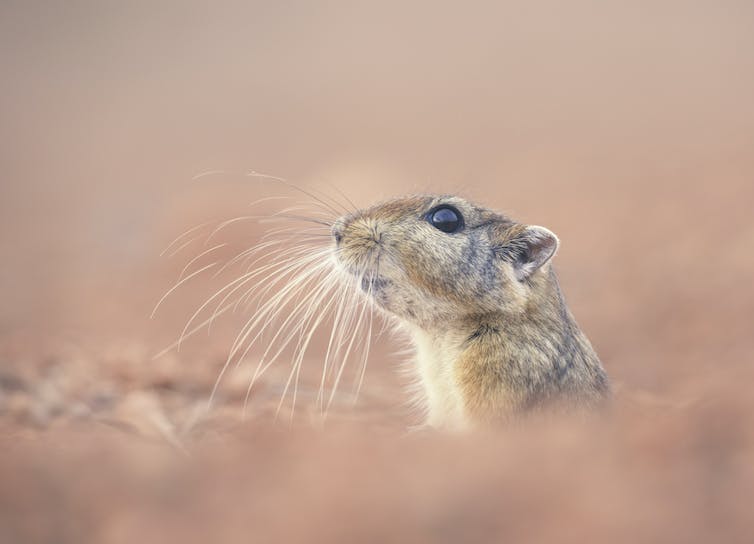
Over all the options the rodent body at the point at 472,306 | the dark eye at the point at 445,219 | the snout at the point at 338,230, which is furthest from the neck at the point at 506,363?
the snout at the point at 338,230

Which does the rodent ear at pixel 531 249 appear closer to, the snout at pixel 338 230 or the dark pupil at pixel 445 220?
the dark pupil at pixel 445 220

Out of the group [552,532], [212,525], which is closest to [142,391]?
[212,525]

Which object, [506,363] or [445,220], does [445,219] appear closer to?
[445,220]

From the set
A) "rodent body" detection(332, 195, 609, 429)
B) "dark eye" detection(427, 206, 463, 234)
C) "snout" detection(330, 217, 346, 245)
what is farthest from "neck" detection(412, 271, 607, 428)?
"snout" detection(330, 217, 346, 245)

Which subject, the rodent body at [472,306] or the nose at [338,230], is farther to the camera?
the nose at [338,230]

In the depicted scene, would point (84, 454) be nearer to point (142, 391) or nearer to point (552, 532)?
point (552, 532)

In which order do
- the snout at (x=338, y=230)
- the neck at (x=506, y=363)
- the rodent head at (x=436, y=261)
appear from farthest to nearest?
the snout at (x=338, y=230) < the rodent head at (x=436, y=261) < the neck at (x=506, y=363)

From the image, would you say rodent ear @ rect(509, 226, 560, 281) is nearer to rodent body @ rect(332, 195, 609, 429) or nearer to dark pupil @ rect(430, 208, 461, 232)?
rodent body @ rect(332, 195, 609, 429)

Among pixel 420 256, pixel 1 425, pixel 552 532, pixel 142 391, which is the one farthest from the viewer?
pixel 142 391
